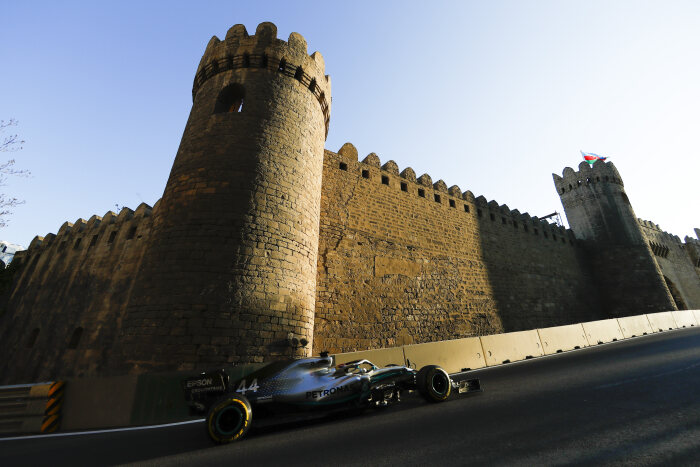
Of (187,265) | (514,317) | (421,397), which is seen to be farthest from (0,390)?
(514,317)

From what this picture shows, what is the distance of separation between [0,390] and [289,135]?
8017 mm

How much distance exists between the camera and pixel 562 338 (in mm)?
10469

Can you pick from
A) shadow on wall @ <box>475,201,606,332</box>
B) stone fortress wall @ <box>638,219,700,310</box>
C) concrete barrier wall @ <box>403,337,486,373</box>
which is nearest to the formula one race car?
concrete barrier wall @ <box>403,337,486,373</box>

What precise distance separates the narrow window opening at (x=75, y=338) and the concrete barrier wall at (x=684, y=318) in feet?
90.0

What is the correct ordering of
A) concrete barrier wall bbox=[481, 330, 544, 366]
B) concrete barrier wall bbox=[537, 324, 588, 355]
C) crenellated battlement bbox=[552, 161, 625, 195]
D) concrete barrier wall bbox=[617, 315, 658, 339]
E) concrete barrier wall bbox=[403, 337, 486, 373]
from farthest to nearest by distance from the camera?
crenellated battlement bbox=[552, 161, 625, 195] → concrete barrier wall bbox=[617, 315, 658, 339] → concrete barrier wall bbox=[537, 324, 588, 355] → concrete barrier wall bbox=[481, 330, 544, 366] → concrete barrier wall bbox=[403, 337, 486, 373]

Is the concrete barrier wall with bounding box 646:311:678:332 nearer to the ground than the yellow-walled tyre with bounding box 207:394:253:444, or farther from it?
farther from it

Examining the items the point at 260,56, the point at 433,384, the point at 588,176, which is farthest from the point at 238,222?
the point at 588,176

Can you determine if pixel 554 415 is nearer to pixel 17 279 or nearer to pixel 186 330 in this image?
pixel 186 330

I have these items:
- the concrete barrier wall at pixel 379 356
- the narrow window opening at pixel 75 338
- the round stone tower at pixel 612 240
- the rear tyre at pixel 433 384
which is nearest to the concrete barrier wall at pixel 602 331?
the concrete barrier wall at pixel 379 356

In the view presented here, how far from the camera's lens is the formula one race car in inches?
141

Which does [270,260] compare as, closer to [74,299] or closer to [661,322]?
[74,299]

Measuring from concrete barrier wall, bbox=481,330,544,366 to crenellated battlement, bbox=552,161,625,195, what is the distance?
20.5 metres

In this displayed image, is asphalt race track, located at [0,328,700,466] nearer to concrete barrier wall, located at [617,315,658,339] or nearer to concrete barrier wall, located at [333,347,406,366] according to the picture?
concrete barrier wall, located at [333,347,406,366]

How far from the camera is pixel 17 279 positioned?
15.5 m
